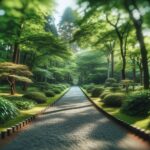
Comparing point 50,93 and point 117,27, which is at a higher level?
point 117,27

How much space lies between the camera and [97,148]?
899 cm

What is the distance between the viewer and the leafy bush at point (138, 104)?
641 inches

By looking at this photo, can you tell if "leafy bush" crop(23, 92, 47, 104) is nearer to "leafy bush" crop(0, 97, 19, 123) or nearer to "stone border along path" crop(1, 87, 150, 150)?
"leafy bush" crop(0, 97, 19, 123)

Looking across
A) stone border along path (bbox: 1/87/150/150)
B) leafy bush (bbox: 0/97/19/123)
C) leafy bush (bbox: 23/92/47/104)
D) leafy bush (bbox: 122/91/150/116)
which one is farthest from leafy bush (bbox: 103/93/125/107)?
leafy bush (bbox: 0/97/19/123)

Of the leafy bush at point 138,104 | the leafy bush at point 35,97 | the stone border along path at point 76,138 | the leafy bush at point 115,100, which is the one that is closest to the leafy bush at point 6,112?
the stone border along path at point 76,138

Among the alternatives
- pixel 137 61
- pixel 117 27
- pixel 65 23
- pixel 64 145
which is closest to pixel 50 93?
pixel 117 27

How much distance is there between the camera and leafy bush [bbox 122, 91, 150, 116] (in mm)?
16281

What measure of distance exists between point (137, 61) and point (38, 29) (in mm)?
27265

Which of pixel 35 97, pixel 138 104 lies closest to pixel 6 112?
pixel 138 104

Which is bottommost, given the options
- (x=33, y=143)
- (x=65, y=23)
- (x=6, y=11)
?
(x=33, y=143)

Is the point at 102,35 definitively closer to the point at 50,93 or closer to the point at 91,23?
the point at 91,23

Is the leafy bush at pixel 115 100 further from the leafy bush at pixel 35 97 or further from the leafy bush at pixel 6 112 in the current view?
the leafy bush at pixel 6 112

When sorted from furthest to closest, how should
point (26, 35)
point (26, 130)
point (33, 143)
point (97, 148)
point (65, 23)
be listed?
1. point (65, 23)
2. point (26, 35)
3. point (26, 130)
4. point (33, 143)
5. point (97, 148)

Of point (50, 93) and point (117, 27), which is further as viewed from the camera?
point (50, 93)
